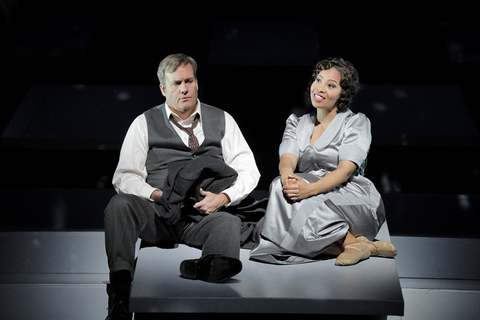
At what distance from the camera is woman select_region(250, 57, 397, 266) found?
4012mm

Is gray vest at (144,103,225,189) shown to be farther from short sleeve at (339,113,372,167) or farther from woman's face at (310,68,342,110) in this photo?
short sleeve at (339,113,372,167)

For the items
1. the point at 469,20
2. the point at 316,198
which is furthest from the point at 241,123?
the point at 469,20

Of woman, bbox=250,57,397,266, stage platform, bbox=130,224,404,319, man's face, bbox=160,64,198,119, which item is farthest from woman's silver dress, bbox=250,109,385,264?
man's face, bbox=160,64,198,119

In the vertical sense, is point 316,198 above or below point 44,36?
below

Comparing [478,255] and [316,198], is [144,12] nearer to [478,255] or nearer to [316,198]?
[316,198]

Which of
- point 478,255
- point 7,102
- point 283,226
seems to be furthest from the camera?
point 7,102

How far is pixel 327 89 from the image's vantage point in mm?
4199

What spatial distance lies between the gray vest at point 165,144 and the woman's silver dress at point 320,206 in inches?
13.2

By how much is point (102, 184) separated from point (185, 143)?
104 cm

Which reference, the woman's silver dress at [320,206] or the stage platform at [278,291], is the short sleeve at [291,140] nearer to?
the woman's silver dress at [320,206]

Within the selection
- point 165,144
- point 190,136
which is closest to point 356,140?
point 190,136

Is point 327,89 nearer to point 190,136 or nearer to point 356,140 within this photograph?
point 356,140

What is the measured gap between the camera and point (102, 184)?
5.15 metres

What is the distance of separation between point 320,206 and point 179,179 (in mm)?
638
